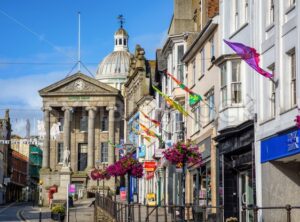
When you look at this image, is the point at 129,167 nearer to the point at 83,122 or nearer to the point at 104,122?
the point at 104,122

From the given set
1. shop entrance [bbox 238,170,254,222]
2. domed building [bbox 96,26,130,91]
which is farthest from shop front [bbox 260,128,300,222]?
domed building [bbox 96,26,130,91]

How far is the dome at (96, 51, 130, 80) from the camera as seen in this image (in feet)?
479

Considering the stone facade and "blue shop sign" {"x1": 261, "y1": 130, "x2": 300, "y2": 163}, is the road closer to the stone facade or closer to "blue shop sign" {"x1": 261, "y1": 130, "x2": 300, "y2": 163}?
the stone facade

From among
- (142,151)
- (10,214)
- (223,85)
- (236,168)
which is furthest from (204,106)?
(10,214)

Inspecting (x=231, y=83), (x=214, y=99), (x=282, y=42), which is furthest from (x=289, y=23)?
(x=214, y=99)

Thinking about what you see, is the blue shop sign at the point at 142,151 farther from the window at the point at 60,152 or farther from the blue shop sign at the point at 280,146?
the window at the point at 60,152

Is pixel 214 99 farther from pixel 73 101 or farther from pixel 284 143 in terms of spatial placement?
pixel 73 101

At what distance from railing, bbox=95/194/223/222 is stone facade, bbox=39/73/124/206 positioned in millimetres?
73860

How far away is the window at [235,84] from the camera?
104ft

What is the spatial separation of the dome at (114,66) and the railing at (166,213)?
107m

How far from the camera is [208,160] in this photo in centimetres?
3812

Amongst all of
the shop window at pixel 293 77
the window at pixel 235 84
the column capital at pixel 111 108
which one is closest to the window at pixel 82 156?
the column capital at pixel 111 108

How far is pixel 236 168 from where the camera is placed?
32.6 m

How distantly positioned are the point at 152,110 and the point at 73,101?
48.3 m
